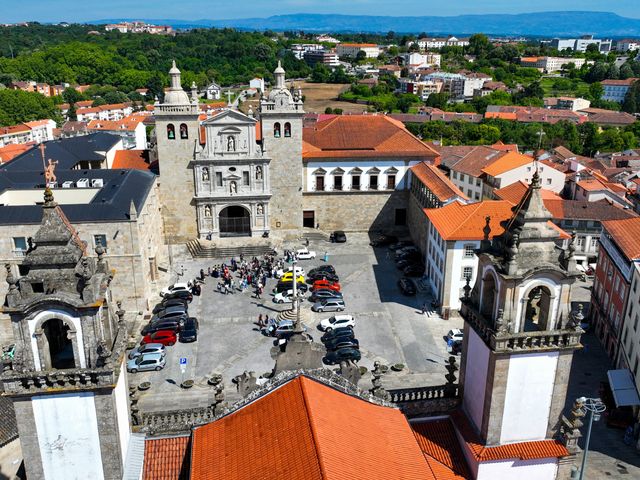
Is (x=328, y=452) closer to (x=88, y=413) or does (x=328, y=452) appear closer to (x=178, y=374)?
(x=88, y=413)

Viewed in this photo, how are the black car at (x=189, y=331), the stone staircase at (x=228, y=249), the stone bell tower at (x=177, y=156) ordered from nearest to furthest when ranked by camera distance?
the black car at (x=189, y=331) → the stone bell tower at (x=177, y=156) → the stone staircase at (x=228, y=249)

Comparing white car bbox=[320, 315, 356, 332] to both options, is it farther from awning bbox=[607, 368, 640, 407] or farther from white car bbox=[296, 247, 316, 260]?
awning bbox=[607, 368, 640, 407]

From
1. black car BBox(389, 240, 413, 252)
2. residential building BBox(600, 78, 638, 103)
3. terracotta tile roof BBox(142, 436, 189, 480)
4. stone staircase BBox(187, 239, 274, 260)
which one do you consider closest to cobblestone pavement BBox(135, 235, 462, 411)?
stone staircase BBox(187, 239, 274, 260)

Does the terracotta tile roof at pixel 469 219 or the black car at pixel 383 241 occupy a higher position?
the terracotta tile roof at pixel 469 219

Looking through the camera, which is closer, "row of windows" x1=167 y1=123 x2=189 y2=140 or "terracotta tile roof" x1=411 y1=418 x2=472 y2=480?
"terracotta tile roof" x1=411 y1=418 x2=472 y2=480

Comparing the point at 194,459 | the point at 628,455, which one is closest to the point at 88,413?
the point at 194,459

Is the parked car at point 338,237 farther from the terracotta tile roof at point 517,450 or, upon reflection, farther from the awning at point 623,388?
the terracotta tile roof at point 517,450

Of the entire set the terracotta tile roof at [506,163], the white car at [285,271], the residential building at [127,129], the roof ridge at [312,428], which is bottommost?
the white car at [285,271]

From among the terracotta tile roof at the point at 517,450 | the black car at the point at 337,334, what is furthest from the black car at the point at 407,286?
the terracotta tile roof at the point at 517,450
